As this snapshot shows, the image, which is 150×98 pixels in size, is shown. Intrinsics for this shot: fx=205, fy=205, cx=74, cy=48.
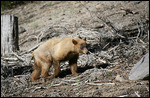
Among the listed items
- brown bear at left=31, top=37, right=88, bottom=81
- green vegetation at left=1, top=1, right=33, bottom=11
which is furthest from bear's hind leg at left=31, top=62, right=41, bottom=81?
green vegetation at left=1, top=1, right=33, bottom=11

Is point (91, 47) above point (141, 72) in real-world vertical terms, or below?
above

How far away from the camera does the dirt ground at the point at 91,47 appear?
4777 mm

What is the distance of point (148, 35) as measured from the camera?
8367 millimetres

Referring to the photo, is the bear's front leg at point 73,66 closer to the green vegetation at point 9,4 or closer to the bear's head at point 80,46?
the bear's head at point 80,46

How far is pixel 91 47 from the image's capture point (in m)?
8.48

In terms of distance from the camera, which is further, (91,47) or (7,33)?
(91,47)

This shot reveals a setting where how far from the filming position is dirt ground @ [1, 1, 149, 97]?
15.7 feet

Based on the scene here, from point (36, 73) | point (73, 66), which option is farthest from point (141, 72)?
point (36, 73)

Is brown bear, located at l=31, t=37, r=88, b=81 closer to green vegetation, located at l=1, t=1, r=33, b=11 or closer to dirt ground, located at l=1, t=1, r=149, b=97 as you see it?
dirt ground, located at l=1, t=1, r=149, b=97

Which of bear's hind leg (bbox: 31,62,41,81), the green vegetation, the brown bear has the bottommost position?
bear's hind leg (bbox: 31,62,41,81)

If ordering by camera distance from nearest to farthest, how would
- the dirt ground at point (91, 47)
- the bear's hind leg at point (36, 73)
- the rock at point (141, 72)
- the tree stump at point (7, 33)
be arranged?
1. the rock at point (141, 72)
2. the dirt ground at point (91, 47)
3. the bear's hind leg at point (36, 73)
4. the tree stump at point (7, 33)

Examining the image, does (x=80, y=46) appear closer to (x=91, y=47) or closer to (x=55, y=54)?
(x=55, y=54)

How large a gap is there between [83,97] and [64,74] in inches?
105

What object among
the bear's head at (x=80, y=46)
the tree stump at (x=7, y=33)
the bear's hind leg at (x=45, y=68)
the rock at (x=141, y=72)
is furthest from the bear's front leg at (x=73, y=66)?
the tree stump at (x=7, y=33)
